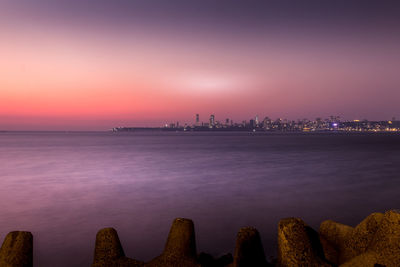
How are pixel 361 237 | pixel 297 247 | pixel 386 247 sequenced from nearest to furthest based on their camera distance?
pixel 386 247
pixel 297 247
pixel 361 237

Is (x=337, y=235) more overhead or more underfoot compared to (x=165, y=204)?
more overhead

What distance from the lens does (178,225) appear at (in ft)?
14.9

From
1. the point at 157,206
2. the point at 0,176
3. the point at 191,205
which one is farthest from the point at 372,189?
the point at 0,176

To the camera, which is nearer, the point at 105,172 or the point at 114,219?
the point at 114,219

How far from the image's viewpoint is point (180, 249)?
4.38 meters

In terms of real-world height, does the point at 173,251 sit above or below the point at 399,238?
below

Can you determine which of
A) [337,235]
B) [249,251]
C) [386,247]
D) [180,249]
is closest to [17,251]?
[180,249]

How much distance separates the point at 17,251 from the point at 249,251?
9.93 feet

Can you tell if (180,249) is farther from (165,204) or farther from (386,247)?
(165,204)

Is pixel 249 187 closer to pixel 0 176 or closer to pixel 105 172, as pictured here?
pixel 105 172

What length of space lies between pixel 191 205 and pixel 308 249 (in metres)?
10.8

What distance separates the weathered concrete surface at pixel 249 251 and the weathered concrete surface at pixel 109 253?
1369 mm

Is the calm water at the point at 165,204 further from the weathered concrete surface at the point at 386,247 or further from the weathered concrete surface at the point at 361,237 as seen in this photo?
the weathered concrete surface at the point at 386,247

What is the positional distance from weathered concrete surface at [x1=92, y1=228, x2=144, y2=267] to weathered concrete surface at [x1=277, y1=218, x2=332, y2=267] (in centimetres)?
191
